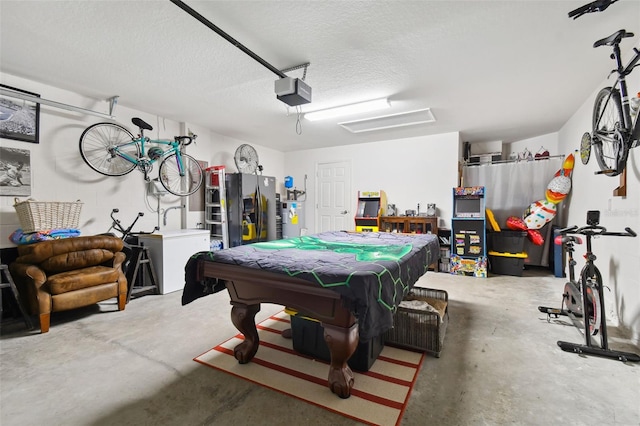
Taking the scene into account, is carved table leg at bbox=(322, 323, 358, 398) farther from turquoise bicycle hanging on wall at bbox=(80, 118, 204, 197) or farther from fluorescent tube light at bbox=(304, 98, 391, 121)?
turquoise bicycle hanging on wall at bbox=(80, 118, 204, 197)

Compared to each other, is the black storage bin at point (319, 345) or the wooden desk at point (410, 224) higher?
the wooden desk at point (410, 224)

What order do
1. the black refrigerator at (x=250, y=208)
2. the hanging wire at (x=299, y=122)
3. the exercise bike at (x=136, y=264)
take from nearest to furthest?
the exercise bike at (x=136, y=264), the hanging wire at (x=299, y=122), the black refrigerator at (x=250, y=208)

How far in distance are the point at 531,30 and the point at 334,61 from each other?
5.41ft

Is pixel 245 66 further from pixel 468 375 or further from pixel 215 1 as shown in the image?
pixel 468 375

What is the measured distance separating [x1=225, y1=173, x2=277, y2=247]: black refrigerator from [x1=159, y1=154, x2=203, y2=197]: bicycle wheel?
0.61 meters

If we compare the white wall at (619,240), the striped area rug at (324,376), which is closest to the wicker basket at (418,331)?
the striped area rug at (324,376)

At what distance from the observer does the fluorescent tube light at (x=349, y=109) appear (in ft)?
12.2

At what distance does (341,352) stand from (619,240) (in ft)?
9.72

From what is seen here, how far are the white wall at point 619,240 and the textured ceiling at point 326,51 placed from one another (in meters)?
0.80

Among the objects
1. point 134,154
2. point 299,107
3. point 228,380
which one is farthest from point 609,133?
point 134,154

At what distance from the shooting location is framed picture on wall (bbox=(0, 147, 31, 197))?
9.63 feet

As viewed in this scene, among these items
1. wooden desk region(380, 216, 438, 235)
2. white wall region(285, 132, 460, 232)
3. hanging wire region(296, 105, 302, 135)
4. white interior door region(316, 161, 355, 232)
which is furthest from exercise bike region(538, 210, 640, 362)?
white interior door region(316, 161, 355, 232)

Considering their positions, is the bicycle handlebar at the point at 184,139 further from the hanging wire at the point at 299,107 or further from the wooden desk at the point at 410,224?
the wooden desk at the point at 410,224

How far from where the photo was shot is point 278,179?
278 inches
